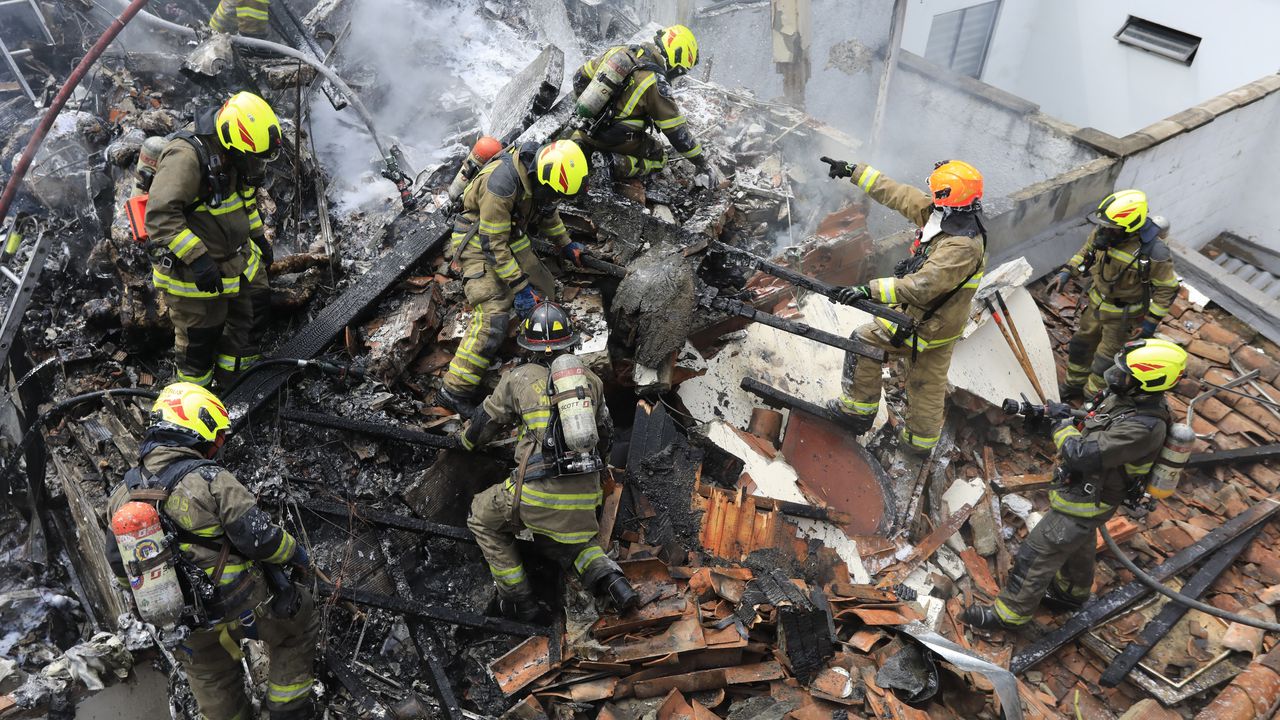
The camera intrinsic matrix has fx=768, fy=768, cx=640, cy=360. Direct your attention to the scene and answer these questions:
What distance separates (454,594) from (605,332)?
2.08m

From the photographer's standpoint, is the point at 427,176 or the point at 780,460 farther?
the point at 427,176

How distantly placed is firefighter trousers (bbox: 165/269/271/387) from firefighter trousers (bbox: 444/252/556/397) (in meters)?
1.55

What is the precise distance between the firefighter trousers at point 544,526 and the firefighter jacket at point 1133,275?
506cm

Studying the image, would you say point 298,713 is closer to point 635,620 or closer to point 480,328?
point 635,620

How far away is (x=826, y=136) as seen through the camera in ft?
27.6

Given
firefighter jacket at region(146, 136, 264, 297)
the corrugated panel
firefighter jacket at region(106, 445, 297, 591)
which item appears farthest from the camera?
the corrugated panel

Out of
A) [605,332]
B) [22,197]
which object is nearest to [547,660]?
[605,332]

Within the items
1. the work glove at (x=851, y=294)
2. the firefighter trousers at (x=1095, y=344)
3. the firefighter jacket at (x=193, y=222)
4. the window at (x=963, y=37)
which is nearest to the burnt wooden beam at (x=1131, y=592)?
the firefighter trousers at (x=1095, y=344)

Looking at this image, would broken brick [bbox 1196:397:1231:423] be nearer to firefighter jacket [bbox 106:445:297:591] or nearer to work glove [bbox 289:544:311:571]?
work glove [bbox 289:544:311:571]

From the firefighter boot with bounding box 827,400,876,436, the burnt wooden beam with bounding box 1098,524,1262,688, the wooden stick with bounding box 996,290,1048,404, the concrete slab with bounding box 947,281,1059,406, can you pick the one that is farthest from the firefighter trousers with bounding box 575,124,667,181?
the burnt wooden beam with bounding box 1098,524,1262,688

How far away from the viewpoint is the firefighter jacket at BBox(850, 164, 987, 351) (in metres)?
5.41

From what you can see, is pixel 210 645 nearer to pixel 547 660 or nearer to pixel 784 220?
pixel 547 660

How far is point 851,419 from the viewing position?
6.27 m

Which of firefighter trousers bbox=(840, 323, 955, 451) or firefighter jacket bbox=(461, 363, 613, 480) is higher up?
firefighter jacket bbox=(461, 363, 613, 480)
